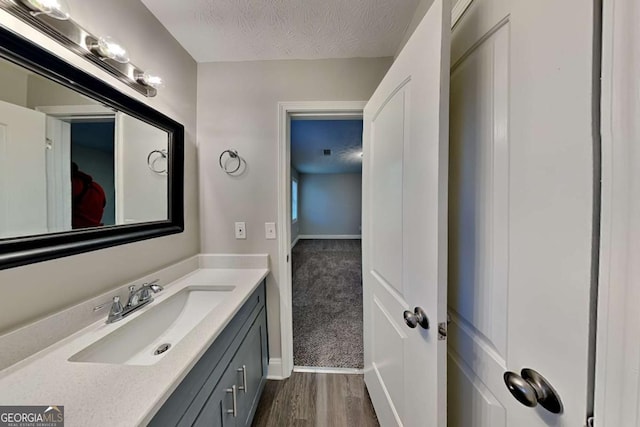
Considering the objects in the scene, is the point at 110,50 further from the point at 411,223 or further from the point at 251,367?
the point at 251,367

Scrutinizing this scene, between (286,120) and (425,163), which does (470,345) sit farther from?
(286,120)

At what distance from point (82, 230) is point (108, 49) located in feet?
2.50

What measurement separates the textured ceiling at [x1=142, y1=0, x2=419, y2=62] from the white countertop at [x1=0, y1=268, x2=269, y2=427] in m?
1.59

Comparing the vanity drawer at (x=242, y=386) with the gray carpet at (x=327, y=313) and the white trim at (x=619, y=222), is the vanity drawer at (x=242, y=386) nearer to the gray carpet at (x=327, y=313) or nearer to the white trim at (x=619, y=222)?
the gray carpet at (x=327, y=313)

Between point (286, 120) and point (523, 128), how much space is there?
4.63 ft

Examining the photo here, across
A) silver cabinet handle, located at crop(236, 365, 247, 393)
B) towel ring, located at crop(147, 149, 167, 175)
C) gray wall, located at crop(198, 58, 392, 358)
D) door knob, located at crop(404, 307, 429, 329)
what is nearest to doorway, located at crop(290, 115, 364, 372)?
gray wall, located at crop(198, 58, 392, 358)

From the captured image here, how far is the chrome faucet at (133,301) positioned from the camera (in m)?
0.92

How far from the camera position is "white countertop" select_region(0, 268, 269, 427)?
513mm

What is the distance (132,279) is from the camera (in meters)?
1.08

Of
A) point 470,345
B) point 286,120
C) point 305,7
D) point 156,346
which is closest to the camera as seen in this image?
point 470,345

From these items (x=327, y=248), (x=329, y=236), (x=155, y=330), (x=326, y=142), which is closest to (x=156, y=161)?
(x=155, y=330)

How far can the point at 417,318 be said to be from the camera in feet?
2.59

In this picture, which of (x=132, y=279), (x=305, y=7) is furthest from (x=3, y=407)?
(x=305, y=7)

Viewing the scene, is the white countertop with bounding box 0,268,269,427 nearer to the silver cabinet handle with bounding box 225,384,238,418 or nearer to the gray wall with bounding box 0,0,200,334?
the gray wall with bounding box 0,0,200,334
